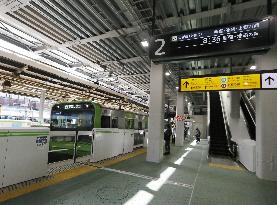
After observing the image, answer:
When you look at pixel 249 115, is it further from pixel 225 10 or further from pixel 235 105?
pixel 225 10

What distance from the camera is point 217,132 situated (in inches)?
511

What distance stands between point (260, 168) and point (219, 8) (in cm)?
498

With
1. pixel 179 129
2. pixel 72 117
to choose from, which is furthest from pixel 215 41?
pixel 179 129

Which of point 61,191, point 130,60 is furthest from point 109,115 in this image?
point 61,191

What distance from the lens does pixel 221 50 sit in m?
4.45

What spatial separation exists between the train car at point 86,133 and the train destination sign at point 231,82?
3640 millimetres

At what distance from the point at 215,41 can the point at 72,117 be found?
6.19 m

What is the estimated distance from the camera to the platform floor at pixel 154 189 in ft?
12.7

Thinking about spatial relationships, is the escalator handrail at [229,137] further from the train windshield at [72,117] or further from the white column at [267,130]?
the train windshield at [72,117]

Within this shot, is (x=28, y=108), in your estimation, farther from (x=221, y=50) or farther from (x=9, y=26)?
(x=221, y=50)

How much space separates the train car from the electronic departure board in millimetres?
3713

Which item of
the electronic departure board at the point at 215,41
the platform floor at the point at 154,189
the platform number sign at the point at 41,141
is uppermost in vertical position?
the electronic departure board at the point at 215,41

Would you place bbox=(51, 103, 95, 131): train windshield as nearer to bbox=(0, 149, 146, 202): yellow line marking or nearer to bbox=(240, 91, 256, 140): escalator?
bbox=(0, 149, 146, 202): yellow line marking

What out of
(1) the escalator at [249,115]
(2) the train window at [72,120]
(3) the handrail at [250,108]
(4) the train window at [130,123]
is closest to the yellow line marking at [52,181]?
(2) the train window at [72,120]
